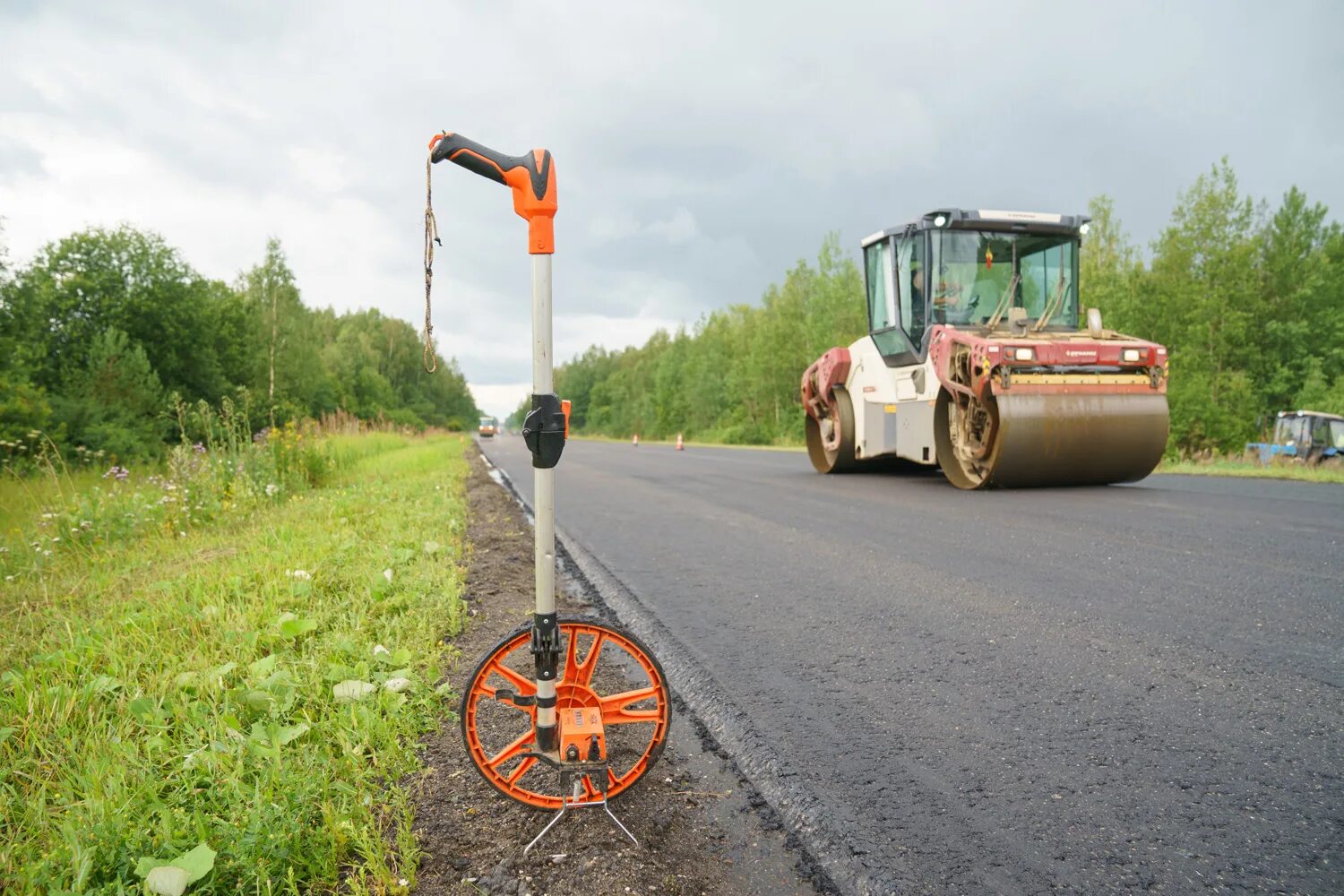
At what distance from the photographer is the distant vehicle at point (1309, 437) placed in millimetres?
19094

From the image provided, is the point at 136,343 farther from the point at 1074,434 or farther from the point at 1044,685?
the point at 1044,685

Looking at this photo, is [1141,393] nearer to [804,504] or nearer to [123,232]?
[804,504]

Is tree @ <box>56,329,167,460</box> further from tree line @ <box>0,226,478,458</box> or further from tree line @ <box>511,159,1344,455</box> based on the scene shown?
tree line @ <box>511,159,1344,455</box>

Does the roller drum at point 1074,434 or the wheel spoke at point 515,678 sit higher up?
the roller drum at point 1074,434

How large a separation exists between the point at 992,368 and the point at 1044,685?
20.9 feet

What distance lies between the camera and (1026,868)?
1782mm

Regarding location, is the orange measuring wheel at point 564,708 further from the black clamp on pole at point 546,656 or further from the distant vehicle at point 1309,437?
the distant vehicle at point 1309,437

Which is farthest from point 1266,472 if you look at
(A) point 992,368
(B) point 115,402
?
(B) point 115,402

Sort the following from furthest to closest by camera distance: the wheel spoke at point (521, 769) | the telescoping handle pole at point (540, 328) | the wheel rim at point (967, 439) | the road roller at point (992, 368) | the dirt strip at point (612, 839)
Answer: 1. the wheel rim at point (967, 439)
2. the road roller at point (992, 368)
3. the wheel spoke at point (521, 769)
4. the telescoping handle pole at point (540, 328)
5. the dirt strip at point (612, 839)

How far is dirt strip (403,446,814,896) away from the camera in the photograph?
1.79 meters

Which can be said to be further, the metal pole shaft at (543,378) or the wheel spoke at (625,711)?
the wheel spoke at (625,711)

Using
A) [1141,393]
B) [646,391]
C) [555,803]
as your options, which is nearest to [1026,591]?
[555,803]

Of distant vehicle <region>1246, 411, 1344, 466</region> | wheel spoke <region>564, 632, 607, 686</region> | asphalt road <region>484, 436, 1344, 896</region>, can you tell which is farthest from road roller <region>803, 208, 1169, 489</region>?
distant vehicle <region>1246, 411, 1344, 466</region>

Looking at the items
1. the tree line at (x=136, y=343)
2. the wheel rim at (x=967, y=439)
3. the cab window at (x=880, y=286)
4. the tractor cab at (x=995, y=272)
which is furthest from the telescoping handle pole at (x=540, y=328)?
the tree line at (x=136, y=343)
